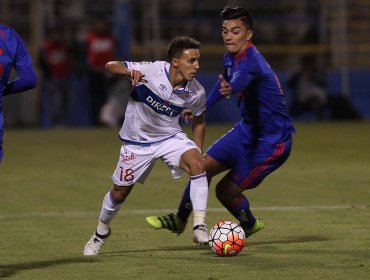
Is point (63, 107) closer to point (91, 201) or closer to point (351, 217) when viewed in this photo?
point (91, 201)

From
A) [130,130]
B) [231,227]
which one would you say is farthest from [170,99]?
[231,227]

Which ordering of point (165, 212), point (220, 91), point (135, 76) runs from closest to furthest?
point (135, 76) → point (220, 91) → point (165, 212)

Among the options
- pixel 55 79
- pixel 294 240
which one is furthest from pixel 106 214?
pixel 55 79

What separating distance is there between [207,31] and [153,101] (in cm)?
1763

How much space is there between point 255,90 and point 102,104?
1597 centimetres

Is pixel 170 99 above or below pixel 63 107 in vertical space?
above

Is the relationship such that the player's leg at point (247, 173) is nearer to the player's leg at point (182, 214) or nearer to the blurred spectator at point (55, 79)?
the player's leg at point (182, 214)

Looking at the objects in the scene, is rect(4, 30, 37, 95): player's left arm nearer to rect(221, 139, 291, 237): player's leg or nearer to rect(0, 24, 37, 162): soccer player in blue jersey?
rect(0, 24, 37, 162): soccer player in blue jersey

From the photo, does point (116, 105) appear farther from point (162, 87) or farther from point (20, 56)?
point (20, 56)

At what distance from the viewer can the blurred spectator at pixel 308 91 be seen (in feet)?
81.0

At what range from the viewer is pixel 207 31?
85.6 feet

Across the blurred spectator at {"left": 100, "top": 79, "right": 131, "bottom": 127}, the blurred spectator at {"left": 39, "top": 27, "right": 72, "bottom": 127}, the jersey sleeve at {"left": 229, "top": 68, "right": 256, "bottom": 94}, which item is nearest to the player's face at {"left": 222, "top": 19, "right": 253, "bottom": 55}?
the jersey sleeve at {"left": 229, "top": 68, "right": 256, "bottom": 94}

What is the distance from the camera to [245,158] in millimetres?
9102

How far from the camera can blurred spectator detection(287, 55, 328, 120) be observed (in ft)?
81.0
